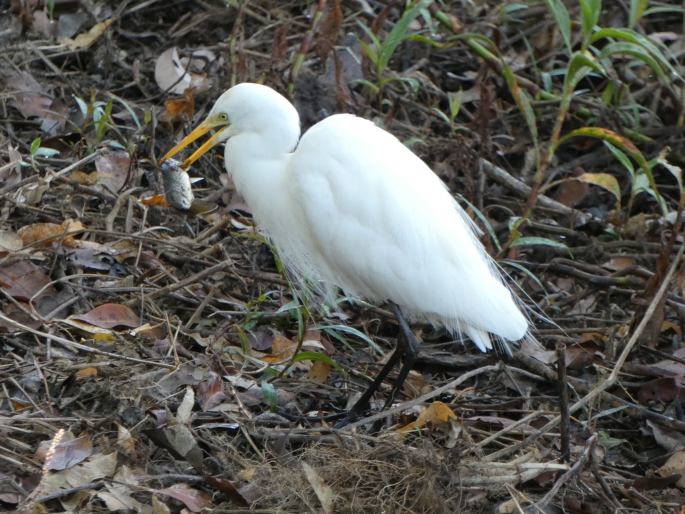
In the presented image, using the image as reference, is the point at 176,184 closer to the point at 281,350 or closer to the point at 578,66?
the point at 281,350

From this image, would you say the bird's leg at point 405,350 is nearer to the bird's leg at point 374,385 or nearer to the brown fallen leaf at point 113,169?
the bird's leg at point 374,385

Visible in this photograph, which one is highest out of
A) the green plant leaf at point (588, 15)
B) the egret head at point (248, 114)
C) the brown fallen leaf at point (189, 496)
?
the green plant leaf at point (588, 15)

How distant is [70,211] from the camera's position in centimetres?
404

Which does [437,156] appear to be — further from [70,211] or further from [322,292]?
[70,211]

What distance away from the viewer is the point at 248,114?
351cm

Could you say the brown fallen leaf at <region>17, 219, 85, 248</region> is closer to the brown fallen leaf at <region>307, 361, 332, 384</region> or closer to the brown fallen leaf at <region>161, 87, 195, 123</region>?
the brown fallen leaf at <region>161, 87, 195, 123</region>

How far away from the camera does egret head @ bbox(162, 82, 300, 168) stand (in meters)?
3.47

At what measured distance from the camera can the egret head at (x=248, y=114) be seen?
347cm

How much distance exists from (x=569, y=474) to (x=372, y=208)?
1041 millimetres

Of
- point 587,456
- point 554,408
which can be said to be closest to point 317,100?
point 554,408

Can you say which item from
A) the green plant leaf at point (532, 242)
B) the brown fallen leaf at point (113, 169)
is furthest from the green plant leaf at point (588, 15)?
the brown fallen leaf at point (113, 169)

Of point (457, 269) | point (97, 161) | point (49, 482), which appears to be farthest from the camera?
point (97, 161)

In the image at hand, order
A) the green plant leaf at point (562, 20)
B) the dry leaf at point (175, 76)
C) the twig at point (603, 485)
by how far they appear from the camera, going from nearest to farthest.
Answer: the twig at point (603, 485), the green plant leaf at point (562, 20), the dry leaf at point (175, 76)

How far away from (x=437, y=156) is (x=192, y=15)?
1.38 metres
